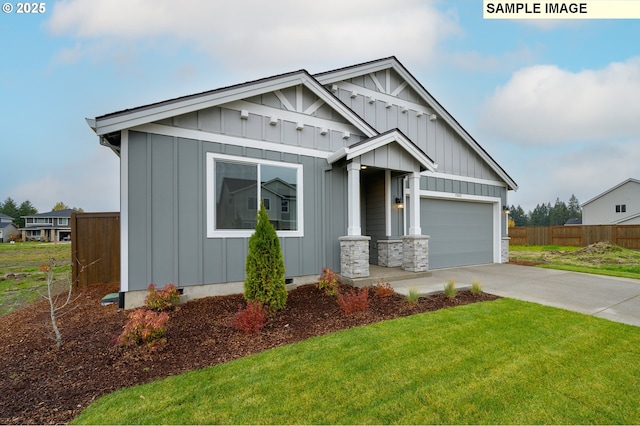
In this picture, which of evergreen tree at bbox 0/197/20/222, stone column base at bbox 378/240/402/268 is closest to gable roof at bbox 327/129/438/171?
stone column base at bbox 378/240/402/268

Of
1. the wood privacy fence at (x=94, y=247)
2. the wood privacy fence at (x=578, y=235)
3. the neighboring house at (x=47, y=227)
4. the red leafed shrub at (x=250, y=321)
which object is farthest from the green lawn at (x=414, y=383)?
the neighboring house at (x=47, y=227)

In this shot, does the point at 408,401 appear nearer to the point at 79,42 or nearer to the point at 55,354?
the point at 55,354

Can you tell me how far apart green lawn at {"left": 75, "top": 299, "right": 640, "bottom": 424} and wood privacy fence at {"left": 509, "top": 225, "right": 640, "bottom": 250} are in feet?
66.0

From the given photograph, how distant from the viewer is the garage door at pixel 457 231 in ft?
30.3

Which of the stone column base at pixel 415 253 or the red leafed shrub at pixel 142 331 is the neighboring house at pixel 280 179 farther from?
the red leafed shrub at pixel 142 331

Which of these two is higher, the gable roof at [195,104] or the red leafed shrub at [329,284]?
the gable roof at [195,104]

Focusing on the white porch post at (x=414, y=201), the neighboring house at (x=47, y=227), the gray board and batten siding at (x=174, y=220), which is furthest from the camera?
the neighboring house at (x=47, y=227)

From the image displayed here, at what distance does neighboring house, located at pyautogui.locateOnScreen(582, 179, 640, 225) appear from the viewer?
2602cm

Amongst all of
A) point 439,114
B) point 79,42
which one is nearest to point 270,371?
point 439,114

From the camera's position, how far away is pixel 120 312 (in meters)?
4.79

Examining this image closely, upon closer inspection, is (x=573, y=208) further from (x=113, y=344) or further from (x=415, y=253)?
(x=113, y=344)

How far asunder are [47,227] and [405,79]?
201ft

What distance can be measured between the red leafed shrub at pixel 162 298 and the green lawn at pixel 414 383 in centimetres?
244

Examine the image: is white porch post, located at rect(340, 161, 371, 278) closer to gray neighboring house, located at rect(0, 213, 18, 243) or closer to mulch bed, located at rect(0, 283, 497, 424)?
mulch bed, located at rect(0, 283, 497, 424)
